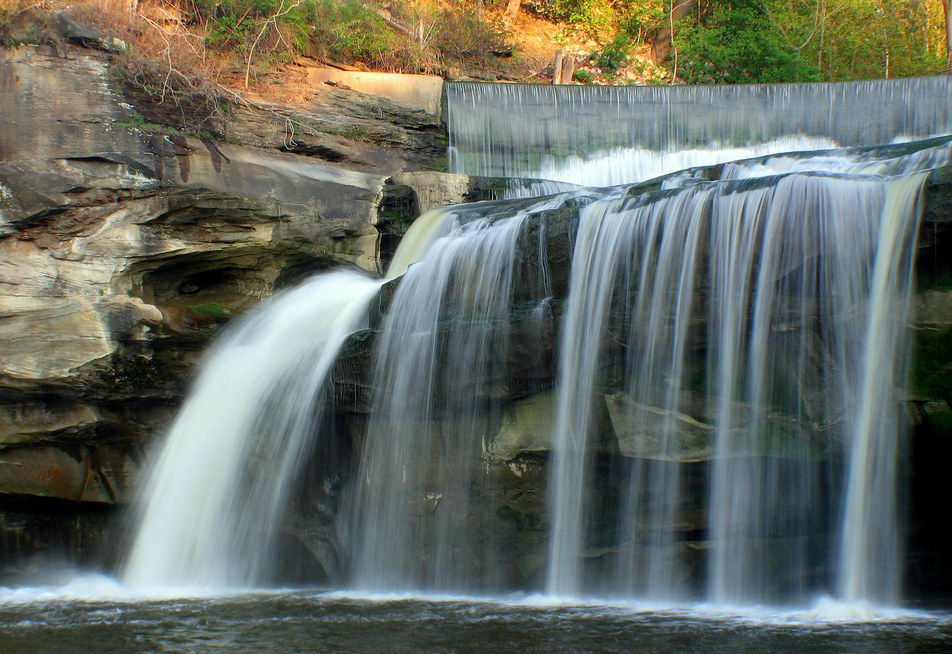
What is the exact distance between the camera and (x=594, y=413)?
629 cm

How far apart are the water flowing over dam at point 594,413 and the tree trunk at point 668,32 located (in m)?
13.8

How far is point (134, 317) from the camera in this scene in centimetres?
840

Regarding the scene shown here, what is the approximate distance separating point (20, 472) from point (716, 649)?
23.8 ft

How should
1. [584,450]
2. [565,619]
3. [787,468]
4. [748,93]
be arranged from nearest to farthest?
[565,619] → [787,468] → [584,450] → [748,93]

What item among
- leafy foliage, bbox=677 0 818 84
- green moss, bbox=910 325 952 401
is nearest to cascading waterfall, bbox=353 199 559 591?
green moss, bbox=910 325 952 401

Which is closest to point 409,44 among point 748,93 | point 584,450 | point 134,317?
point 748,93

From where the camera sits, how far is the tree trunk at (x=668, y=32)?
21000 mm

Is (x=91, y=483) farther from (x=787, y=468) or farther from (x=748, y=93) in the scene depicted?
(x=748, y=93)

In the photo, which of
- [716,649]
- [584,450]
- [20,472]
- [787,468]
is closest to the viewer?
[716,649]

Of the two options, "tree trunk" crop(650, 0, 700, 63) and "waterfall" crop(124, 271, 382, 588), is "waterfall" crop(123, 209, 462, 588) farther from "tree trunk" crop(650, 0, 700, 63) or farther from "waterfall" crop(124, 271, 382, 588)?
"tree trunk" crop(650, 0, 700, 63)

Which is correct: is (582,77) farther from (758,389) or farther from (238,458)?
(758,389)

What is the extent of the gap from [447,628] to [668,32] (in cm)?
1969

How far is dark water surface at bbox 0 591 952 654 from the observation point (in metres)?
4.69

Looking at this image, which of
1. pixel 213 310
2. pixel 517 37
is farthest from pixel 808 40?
pixel 213 310
